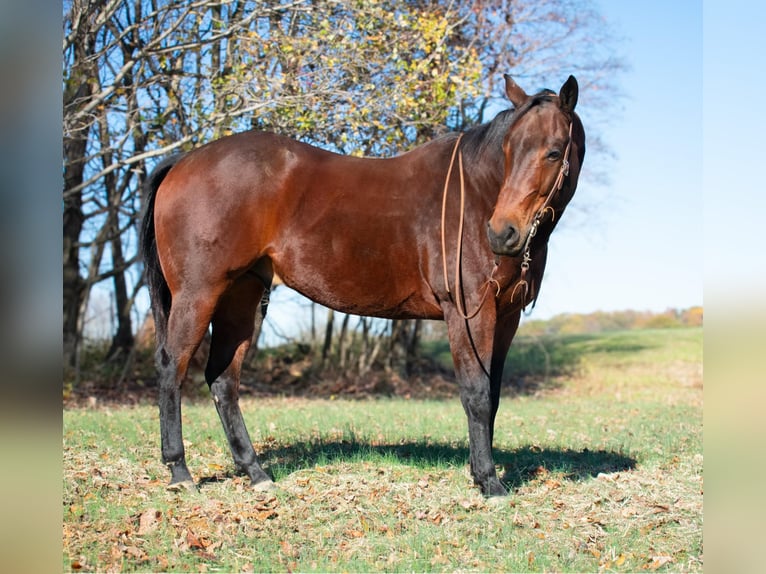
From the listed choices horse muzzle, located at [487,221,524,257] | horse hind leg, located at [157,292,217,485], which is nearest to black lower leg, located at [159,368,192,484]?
horse hind leg, located at [157,292,217,485]

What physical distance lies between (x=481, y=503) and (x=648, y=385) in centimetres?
1343

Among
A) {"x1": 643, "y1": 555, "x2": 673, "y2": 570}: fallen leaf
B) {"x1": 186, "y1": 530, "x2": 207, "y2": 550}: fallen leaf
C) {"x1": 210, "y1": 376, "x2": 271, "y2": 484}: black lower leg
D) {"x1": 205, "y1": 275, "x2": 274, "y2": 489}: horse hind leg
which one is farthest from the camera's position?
{"x1": 205, "y1": 275, "x2": 274, "y2": 489}: horse hind leg

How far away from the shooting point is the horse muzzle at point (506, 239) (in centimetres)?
444

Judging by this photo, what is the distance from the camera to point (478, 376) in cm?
478

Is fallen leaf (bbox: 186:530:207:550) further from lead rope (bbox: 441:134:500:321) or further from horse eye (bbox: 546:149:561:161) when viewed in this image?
horse eye (bbox: 546:149:561:161)

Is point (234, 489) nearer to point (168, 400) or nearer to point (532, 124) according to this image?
point (168, 400)

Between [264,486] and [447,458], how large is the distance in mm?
1783

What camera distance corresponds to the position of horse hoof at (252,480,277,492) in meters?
4.96

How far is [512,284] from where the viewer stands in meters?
4.84

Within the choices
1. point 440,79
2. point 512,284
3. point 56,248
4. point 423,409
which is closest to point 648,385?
point 423,409

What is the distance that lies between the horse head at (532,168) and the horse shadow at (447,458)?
6.30 feet

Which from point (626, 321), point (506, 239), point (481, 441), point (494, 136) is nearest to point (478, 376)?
point (481, 441)

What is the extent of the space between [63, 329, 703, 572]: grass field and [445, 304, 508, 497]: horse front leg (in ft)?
0.74

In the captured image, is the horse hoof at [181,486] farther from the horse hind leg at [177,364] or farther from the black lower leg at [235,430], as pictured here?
the black lower leg at [235,430]
